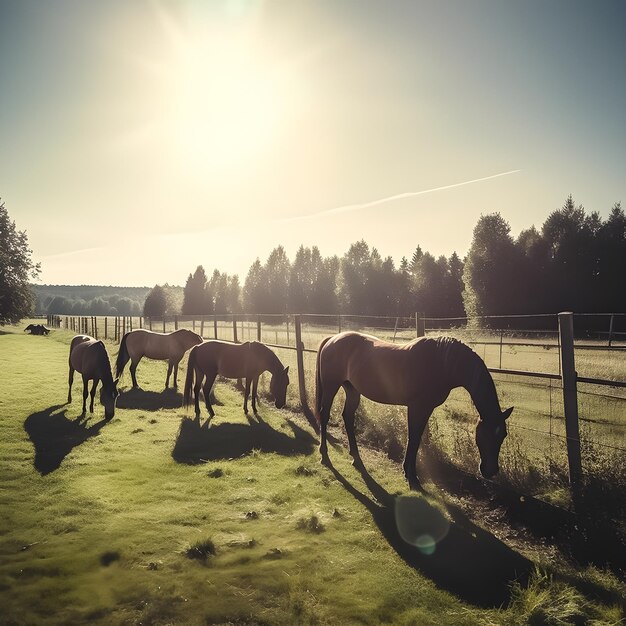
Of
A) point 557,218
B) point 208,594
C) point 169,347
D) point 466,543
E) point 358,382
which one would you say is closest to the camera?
point 208,594

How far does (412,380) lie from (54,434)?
6.91m

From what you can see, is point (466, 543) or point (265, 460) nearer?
point (466, 543)

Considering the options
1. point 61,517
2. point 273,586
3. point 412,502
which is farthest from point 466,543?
point 61,517

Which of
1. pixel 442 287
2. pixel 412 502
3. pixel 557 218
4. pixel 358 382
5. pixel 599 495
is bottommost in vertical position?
pixel 412 502

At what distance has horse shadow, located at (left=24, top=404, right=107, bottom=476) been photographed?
6.40 m

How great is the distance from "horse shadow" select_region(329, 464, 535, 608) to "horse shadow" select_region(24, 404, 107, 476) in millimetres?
4854

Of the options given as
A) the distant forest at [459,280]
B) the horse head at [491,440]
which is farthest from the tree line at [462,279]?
the horse head at [491,440]

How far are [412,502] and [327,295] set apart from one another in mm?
71882

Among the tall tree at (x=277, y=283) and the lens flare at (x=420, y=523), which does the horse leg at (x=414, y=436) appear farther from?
the tall tree at (x=277, y=283)

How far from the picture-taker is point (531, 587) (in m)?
3.34

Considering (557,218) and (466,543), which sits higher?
(557,218)

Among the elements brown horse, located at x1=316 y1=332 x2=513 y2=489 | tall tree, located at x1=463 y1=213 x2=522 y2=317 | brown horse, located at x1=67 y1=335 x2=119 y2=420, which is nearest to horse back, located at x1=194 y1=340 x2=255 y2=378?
brown horse, located at x1=67 y1=335 x2=119 y2=420

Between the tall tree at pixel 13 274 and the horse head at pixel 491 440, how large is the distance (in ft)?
170

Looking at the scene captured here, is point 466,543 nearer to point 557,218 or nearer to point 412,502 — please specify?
point 412,502
